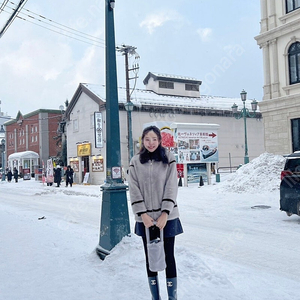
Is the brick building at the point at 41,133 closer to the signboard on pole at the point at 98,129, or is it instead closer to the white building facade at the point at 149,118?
the white building facade at the point at 149,118

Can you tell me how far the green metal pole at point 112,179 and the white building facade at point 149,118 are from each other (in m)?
22.2

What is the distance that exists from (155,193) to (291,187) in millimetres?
6519

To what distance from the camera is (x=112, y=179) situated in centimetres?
562

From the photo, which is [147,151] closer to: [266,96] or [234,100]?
[266,96]

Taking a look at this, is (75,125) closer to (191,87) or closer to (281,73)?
(191,87)

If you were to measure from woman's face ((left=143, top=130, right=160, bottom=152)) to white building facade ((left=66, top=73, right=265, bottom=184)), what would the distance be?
24.4 meters

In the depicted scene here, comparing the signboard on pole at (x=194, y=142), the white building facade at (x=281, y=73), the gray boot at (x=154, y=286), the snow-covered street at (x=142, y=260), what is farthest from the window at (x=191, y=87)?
the gray boot at (x=154, y=286)

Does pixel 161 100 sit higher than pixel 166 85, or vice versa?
pixel 166 85

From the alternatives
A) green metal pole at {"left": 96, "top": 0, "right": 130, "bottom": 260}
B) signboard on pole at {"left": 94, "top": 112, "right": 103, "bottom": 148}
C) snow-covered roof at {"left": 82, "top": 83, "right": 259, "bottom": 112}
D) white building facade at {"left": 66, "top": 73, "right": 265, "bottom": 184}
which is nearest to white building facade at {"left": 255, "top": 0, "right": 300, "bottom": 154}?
white building facade at {"left": 66, "top": 73, "right": 265, "bottom": 184}

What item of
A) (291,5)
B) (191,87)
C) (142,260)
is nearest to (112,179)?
(142,260)

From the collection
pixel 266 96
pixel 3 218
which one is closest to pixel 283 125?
pixel 266 96

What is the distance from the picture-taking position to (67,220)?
1036cm

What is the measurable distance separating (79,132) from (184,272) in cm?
2950

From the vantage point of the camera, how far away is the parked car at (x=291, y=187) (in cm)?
883
